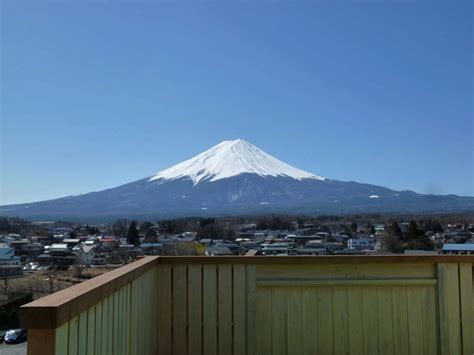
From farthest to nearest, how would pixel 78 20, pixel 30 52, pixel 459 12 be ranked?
pixel 459 12
pixel 78 20
pixel 30 52

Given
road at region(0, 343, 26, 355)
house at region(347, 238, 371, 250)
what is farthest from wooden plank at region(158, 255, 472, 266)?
house at region(347, 238, 371, 250)

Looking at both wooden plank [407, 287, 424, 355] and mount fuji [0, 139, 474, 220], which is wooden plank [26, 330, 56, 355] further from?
mount fuji [0, 139, 474, 220]

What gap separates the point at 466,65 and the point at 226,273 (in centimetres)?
1319

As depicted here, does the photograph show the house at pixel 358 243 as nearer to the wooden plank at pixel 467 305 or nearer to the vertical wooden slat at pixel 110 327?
the wooden plank at pixel 467 305

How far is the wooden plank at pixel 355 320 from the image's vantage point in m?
3.53

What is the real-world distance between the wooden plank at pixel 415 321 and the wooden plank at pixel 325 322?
23.3 inches

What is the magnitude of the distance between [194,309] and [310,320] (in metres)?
0.87

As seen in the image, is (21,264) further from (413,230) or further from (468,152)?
(468,152)

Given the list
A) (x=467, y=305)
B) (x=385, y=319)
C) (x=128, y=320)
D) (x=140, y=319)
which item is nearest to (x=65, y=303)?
(x=128, y=320)

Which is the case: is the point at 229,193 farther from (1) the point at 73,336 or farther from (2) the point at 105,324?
(1) the point at 73,336

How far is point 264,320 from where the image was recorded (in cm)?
356

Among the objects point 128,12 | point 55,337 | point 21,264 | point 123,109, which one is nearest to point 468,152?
point 123,109

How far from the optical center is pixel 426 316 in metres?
3.58

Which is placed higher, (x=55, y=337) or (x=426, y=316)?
(x=55, y=337)
